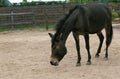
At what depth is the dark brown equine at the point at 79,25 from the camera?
856 cm

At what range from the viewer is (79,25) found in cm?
916

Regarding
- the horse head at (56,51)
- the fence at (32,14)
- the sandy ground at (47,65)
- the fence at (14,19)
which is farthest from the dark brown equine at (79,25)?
the fence at (32,14)

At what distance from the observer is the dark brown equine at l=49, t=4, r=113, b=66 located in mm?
8562

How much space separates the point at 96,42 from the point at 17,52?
10.5 feet

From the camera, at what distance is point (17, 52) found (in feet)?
39.8

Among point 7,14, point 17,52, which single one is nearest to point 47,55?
point 17,52

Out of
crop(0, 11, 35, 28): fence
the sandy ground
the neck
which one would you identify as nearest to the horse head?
the neck

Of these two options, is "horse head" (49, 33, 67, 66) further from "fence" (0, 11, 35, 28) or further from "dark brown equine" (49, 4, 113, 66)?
"fence" (0, 11, 35, 28)

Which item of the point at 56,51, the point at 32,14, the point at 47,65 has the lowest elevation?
the point at 32,14

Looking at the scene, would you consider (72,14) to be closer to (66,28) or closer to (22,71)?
(66,28)

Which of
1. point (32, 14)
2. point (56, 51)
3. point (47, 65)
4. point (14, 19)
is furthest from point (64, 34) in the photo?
point (14, 19)

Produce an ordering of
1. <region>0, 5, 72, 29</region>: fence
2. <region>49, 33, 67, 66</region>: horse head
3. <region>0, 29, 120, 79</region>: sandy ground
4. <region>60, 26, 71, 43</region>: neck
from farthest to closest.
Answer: <region>0, 5, 72, 29</region>: fence, <region>60, 26, 71, 43</region>: neck, <region>49, 33, 67, 66</region>: horse head, <region>0, 29, 120, 79</region>: sandy ground

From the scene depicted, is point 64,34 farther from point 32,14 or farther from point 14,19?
point 14,19

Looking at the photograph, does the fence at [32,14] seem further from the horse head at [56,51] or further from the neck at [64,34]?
the horse head at [56,51]
